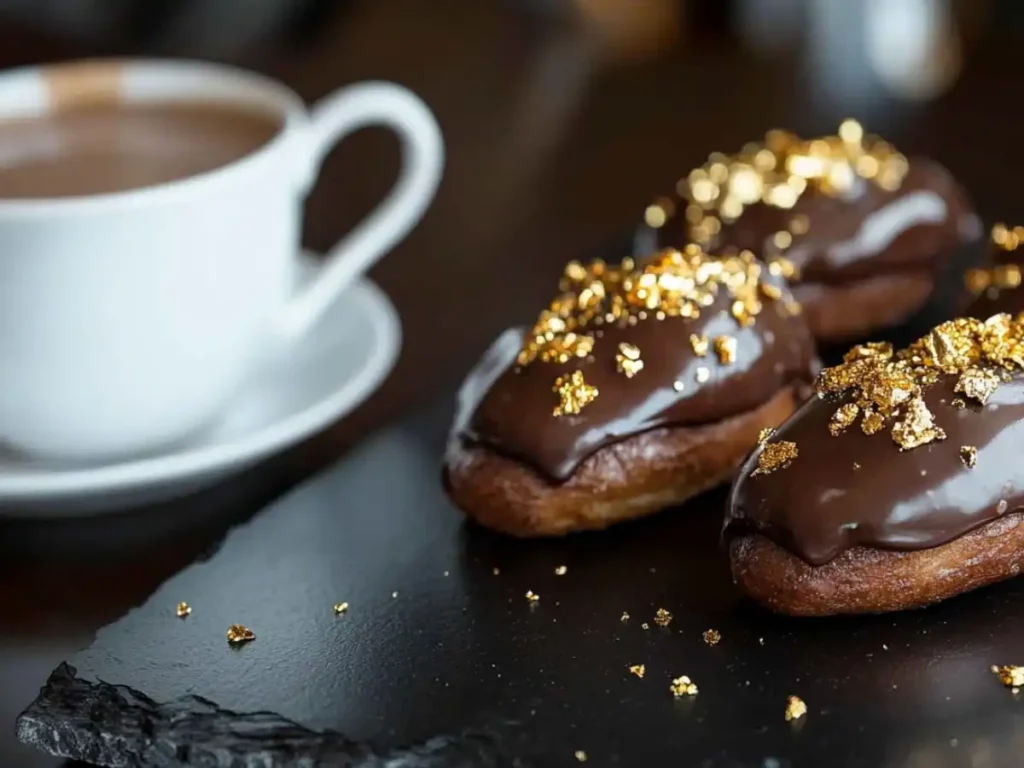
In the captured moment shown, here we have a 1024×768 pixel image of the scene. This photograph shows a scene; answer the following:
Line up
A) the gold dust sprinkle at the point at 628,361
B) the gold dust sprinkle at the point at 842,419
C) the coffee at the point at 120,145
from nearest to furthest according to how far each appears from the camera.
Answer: the gold dust sprinkle at the point at 842,419
the gold dust sprinkle at the point at 628,361
the coffee at the point at 120,145

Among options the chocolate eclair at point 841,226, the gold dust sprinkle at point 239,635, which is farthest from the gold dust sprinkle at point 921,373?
the gold dust sprinkle at point 239,635

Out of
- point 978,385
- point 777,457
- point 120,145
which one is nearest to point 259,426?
point 120,145

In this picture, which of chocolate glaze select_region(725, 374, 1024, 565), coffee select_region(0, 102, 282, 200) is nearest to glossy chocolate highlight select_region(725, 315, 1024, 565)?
chocolate glaze select_region(725, 374, 1024, 565)

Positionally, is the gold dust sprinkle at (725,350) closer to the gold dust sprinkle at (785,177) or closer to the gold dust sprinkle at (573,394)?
the gold dust sprinkle at (573,394)

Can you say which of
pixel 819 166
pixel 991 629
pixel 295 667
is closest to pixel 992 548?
pixel 991 629

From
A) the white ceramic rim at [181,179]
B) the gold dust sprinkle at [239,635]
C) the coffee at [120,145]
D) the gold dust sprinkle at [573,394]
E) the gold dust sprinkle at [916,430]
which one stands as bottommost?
the gold dust sprinkle at [239,635]

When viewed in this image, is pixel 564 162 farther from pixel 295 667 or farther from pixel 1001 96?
pixel 295 667

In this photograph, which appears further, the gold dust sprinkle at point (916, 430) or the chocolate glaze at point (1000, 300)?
the chocolate glaze at point (1000, 300)
